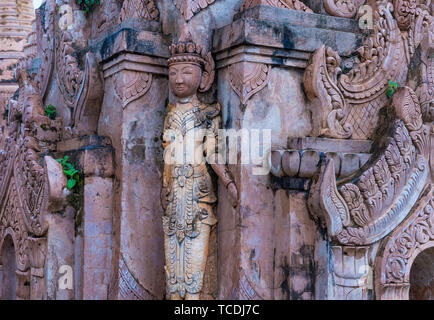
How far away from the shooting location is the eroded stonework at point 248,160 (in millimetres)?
7176

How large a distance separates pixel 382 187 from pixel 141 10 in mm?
3527

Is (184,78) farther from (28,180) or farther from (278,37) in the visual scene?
(28,180)

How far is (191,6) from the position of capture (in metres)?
7.70

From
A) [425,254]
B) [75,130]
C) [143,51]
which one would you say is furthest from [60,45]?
[425,254]

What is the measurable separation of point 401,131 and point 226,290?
2.62 metres

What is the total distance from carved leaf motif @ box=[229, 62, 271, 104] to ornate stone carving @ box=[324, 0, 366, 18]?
4.06 ft

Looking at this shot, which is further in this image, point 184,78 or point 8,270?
point 8,270

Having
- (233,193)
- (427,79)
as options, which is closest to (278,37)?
(233,193)

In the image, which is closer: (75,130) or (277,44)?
(277,44)

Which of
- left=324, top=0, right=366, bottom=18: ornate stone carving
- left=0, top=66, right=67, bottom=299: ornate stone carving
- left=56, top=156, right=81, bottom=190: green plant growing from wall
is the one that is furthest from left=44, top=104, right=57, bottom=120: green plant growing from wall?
left=324, top=0, right=366, bottom=18: ornate stone carving

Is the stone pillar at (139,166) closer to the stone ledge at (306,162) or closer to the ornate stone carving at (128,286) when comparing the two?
the ornate stone carving at (128,286)

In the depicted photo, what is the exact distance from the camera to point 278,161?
721 centimetres
